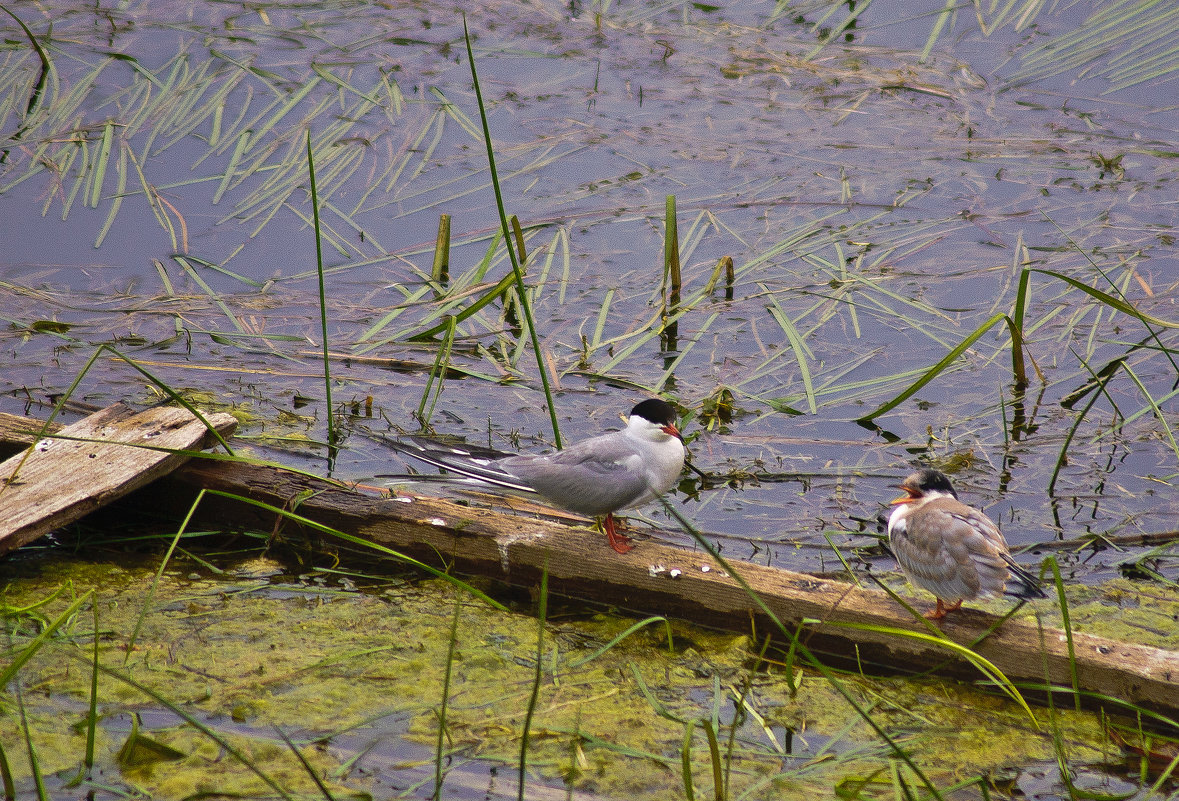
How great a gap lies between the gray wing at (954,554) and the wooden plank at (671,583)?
0.35ft

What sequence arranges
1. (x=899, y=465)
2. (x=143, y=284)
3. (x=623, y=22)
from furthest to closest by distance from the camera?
(x=623, y=22) → (x=143, y=284) → (x=899, y=465)

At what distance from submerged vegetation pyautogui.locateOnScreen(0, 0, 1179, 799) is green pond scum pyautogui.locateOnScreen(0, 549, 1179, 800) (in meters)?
0.01

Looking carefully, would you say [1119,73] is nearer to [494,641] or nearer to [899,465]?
[899,465]

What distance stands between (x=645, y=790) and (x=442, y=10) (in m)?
6.54

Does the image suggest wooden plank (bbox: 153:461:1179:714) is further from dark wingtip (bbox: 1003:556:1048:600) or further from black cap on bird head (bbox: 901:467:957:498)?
black cap on bird head (bbox: 901:467:957:498)

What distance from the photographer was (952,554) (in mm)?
2902

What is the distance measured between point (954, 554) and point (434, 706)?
4.50 ft

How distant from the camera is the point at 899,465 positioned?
4.37m

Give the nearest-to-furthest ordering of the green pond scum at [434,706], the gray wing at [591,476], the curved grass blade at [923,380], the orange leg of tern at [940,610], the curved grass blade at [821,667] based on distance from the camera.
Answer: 1. the curved grass blade at [821,667]
2. the green pond scum at [434,706]
3. the orange leg of tern at [940,610]
4. the gray wing at [591,476]
5. the curved grass blade at [923,380]

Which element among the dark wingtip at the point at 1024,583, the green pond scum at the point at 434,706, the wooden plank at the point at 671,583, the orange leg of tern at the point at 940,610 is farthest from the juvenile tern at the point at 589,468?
the dark wingtip at the point at 1024,583

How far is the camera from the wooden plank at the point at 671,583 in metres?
2.77

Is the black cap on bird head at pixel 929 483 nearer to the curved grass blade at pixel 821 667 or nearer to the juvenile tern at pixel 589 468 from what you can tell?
the curved grass blade at pixel 821 667

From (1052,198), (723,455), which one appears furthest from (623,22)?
(723,455)

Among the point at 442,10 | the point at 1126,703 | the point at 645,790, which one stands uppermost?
the point at 442,10
